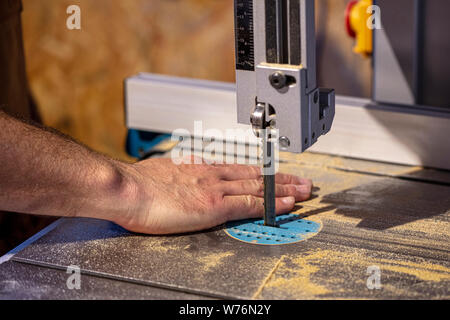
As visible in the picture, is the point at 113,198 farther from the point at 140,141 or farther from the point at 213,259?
the point at 140,141

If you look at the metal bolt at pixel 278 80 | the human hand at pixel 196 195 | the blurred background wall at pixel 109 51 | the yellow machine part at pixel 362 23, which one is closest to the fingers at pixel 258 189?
the human hand at pixel 196 195

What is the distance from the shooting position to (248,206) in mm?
1283

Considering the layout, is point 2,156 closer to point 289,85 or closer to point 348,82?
point 289,85

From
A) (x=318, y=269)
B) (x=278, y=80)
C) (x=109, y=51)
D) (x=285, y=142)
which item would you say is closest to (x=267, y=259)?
(x=318, y=269)

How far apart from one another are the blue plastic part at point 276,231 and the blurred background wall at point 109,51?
1.54 metres

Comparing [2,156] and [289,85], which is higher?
[289,85]

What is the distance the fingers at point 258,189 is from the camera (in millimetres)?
1318

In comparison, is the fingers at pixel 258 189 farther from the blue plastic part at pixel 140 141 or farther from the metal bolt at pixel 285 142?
the blue plastic part at pixel 140 141

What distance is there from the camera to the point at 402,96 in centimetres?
166

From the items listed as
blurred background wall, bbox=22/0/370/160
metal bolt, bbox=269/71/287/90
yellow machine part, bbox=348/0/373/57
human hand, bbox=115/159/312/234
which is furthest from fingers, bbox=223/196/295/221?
blurred background wall, bbox=22/0/370/160
